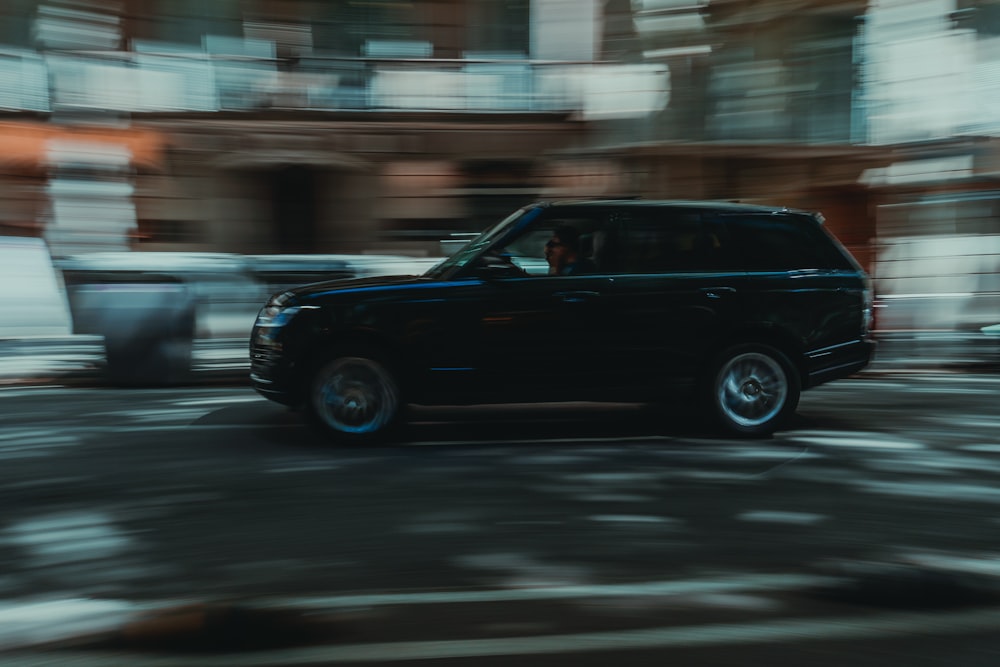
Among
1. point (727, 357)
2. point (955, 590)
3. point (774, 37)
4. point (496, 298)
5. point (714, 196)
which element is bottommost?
point (955, 590)

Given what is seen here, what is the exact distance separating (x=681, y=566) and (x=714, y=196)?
1662cm

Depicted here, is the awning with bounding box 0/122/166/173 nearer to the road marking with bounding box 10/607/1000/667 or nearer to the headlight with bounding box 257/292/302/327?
the headlight with bounding box 257/292/302/327

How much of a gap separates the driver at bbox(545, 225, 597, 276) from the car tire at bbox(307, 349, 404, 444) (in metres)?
1.36

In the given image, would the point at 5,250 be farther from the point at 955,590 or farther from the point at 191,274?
the point at 955,590

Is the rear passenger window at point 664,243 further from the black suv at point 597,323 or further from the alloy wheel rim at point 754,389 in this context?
the alloy wheel rim at point 754,389

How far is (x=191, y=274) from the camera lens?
10430 mm

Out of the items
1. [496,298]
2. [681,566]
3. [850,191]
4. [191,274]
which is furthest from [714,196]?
[681,566]

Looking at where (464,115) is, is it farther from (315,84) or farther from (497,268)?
(497,268)

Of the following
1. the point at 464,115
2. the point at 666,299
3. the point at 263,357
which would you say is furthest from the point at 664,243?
the point at 464,115

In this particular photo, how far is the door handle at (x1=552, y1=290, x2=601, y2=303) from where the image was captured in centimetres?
676

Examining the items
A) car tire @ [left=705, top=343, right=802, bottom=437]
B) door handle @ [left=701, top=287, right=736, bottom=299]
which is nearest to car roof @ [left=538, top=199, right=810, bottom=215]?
door handle @ [left=701, top=287, right=736, bottom=299]

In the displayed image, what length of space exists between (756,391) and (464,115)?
513 inches

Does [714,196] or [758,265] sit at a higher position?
[714,196]

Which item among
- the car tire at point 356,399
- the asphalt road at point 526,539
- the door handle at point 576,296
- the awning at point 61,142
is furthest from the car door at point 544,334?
the awning at point 61,142
